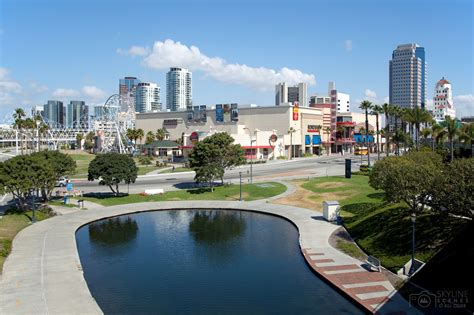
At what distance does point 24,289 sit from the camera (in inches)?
1055

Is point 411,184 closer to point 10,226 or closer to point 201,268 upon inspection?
point 201,268

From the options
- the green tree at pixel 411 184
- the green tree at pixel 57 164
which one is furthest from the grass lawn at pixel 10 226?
the green tree at pixel 411 184

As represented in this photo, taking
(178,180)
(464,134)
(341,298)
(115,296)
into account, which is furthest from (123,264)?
(464,134)

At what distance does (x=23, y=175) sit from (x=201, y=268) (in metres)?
26.0

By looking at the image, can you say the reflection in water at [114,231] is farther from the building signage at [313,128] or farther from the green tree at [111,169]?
the building signage at [313,128]

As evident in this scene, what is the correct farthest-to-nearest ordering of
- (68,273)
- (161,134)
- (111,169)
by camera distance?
1. (161,134)
2. (111,169)
3. (68,273)

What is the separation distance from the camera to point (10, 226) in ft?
143

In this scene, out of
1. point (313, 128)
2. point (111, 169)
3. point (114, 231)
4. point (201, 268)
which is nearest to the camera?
point (201, 268)

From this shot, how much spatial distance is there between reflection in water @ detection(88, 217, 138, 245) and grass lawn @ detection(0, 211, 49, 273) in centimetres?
644

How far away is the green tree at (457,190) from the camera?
93.0 ft

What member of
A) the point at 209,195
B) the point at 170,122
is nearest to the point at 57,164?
the point at 209,195

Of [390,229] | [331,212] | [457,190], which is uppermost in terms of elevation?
[457,190]

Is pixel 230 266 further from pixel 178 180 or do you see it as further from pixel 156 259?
pixel 178 180

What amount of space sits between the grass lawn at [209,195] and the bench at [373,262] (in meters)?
29.4
